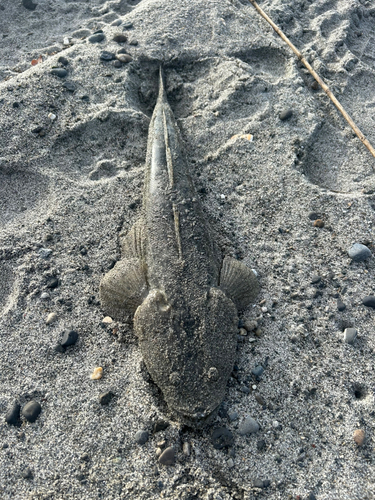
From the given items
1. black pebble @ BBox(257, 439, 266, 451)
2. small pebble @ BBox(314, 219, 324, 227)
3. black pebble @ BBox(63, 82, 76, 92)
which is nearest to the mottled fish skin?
black pebble @ BBox(257, 439, 266, 451)

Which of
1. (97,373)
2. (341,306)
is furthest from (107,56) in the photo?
(341,306)

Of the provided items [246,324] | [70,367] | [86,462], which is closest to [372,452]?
[246,324]

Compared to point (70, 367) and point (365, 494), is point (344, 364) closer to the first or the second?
point (365, 494)

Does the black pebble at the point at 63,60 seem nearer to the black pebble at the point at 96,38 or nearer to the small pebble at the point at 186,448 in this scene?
the black pebble at the point at 96,38

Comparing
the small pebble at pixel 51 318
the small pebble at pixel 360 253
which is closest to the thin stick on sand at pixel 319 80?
the small pebble at pixel 360 253

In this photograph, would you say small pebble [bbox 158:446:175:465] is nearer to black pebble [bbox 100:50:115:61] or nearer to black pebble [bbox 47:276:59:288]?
black pebble [bbox 47:276:59:288]

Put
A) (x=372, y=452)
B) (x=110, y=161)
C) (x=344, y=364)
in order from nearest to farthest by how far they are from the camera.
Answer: (x=372, y=452)
(x=344, y=364)
(x=110, y=161)
